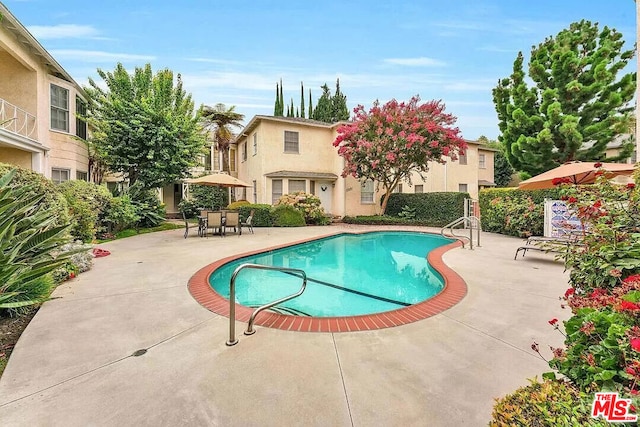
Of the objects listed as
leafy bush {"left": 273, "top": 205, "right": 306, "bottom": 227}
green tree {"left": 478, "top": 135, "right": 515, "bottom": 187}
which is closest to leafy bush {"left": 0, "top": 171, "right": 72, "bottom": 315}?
leafy bush {"left": 273, "top": 205, "right": 306, "bottom": 227}

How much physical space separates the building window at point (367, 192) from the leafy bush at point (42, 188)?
17.3 meters

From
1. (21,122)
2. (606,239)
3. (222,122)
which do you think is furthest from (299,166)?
(606,239)

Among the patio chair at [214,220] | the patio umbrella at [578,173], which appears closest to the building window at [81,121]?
the patio chair at [214,220]

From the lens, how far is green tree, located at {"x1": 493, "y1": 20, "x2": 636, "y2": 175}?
593 inches

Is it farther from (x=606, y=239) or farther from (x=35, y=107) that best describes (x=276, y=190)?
(x=606, y=239)

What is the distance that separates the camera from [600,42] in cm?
1567

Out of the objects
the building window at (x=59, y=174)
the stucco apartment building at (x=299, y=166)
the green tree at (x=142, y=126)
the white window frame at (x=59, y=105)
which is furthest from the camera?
the stucco apartment building at (x=299, y=166)

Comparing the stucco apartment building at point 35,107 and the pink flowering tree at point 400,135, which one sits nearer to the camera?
the stucco apartment building at point 35,107

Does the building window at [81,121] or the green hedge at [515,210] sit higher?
the building window at [81,121]

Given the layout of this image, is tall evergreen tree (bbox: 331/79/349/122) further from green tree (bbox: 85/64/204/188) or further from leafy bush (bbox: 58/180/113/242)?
leafy bush (bbox: 58/180/113/242)

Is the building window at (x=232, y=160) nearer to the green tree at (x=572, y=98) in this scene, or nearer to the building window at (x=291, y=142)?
the building window at (x=291, y=142)

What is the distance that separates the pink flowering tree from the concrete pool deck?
1326 cm

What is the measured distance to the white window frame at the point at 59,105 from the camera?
13.0 metres

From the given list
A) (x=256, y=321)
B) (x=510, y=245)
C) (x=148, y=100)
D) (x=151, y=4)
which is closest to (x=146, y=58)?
(x=148, y=100)
